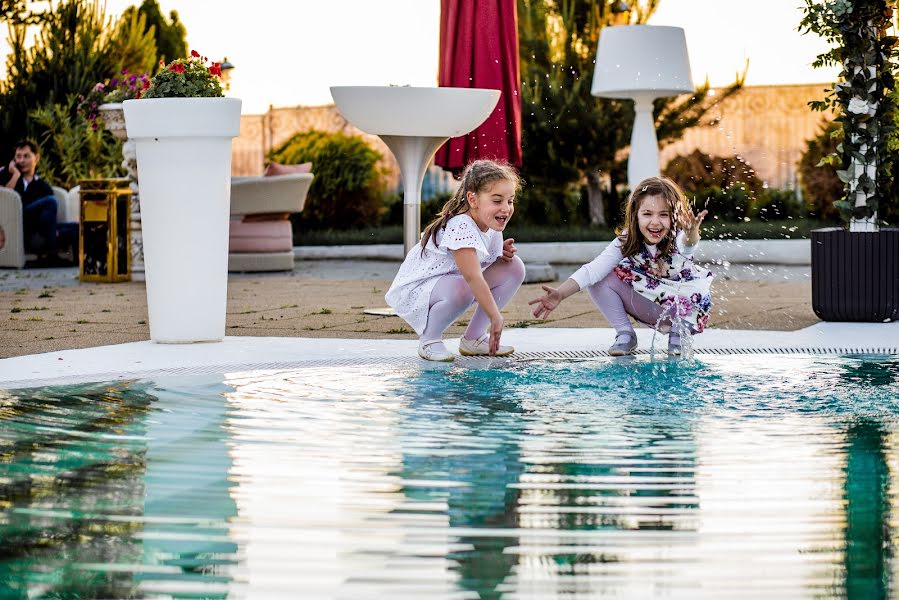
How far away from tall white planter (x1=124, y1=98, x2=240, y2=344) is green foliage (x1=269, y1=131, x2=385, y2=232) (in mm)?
9498

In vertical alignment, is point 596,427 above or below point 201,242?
below

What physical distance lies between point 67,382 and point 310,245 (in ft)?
30.7

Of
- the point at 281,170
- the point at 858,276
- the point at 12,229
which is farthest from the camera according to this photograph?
the point at 281,170

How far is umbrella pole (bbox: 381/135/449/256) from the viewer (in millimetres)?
5262

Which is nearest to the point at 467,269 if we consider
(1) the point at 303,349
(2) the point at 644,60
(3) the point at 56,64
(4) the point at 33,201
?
(1) the point at 303,349

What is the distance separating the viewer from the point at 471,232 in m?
3.80

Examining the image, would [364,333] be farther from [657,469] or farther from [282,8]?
[282,8]

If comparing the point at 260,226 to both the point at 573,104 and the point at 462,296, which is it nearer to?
the point at 573,104

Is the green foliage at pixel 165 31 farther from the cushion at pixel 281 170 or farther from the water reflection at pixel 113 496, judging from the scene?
the water reflection at pixel 113 496

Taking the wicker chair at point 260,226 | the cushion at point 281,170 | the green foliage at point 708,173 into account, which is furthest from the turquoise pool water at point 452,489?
the green foliage at point 708,173

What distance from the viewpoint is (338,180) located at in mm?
13625

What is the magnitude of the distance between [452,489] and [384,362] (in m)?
1.80

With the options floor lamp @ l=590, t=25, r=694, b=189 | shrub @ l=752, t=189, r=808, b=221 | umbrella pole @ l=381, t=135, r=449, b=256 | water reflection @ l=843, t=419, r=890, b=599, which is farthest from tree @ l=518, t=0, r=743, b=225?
water reflection @ l=843, t=419, r=890, b=599

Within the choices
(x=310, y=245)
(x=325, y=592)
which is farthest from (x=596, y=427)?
(x=310, y=245)
